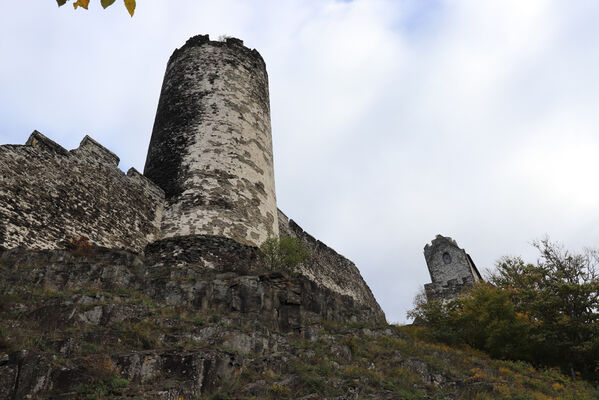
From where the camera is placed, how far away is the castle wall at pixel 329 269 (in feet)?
64.7

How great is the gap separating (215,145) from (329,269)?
30.0 feet

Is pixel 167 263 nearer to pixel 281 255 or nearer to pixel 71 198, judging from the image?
pixel 71 198

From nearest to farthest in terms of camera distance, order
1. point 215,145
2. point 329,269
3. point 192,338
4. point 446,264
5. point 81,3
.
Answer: point 81,3 → point 192,338 → point 215,145 → point 329,269 → point 446,264

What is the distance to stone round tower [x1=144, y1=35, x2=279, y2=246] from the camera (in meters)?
14.4

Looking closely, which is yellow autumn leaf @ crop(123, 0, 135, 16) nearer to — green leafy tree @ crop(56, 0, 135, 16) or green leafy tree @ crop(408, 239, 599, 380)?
green leafy tree @ crop(56, 0, 135, 16)

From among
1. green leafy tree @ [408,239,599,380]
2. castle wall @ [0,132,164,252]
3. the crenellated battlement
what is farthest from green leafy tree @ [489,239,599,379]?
castle wall @ [0,132,164,252]

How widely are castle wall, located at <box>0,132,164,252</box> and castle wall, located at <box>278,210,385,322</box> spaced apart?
636 centimetres

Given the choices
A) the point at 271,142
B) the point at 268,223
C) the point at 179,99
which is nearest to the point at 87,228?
the point at 268,223

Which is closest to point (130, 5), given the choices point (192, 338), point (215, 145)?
point (192, 338)

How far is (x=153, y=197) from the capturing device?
14.6m

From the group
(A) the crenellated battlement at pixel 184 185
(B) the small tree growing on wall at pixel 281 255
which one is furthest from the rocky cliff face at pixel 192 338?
(B) the small tree growing on wall at pixel 281 255

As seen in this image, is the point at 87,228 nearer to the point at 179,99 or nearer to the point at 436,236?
the point at 179,99

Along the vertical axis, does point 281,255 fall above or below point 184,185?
below

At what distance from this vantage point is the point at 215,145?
15.8 metres
